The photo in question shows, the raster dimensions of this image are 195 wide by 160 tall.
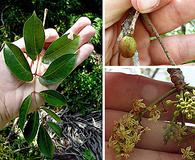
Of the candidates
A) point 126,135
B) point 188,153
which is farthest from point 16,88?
point 188,153

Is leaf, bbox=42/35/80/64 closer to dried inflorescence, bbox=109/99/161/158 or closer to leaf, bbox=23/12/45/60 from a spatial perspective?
leaf, bbox=23/12/45/60

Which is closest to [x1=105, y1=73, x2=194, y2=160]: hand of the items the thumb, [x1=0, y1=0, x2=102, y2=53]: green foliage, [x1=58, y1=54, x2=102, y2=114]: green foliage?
the thumb

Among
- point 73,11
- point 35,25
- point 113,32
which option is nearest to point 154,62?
point 113,32

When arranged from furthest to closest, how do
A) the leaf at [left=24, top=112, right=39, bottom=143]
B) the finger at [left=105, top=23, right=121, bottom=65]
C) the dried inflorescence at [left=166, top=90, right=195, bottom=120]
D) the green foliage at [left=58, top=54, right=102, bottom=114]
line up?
the green foliage at [left=58, top=54, right=102, bottom=114]
the leaf at [left=24, top=112, right=39, bottom=143]
the finger at [left=105, top=23, right=121, bottom=65]
the dried inflorescence at [left=166, top=90, right=195, bottom=120]

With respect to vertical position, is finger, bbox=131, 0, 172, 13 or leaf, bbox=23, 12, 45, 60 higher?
finger, bbox=131, 0, 172, 13

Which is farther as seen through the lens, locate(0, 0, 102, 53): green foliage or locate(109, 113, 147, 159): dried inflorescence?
locate(0, 0, 102, 53): green foliage

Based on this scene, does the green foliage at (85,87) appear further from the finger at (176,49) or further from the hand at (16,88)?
the finger at (176,49)

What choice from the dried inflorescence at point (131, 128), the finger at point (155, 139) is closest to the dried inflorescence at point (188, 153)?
the finger at point (155, 139)
